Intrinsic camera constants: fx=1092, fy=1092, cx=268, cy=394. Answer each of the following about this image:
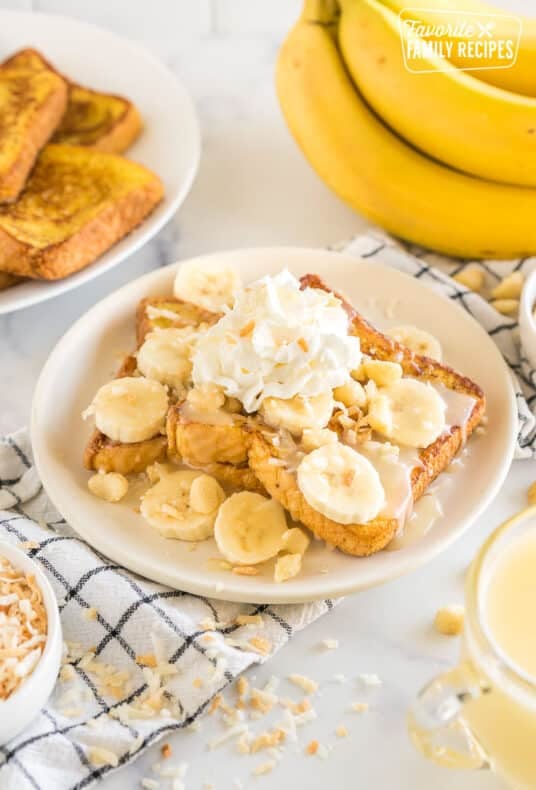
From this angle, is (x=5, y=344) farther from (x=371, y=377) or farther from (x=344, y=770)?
(x=344, y=770)

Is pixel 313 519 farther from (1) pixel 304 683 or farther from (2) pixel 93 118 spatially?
(2) pixel 93 118

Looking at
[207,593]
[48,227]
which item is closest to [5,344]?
[48,227]

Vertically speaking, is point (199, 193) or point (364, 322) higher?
point (364, 322)

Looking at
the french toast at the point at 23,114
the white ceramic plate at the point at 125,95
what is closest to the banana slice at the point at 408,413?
the white ceramic plate at the point at 125,95

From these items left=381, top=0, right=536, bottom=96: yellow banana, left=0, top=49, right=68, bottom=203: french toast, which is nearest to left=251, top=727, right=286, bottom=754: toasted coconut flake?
left=0, top=49, right=68, bottom=203: french toast

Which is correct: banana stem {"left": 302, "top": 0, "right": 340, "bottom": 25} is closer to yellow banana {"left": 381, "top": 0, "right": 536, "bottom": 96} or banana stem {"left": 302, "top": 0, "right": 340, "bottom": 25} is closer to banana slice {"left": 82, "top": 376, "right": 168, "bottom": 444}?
yellow banana {"left": 381, "top": 0, "right": 536, "bottom": 96}

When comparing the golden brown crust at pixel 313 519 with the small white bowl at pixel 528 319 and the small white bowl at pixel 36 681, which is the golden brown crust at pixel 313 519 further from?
the small white bowl at pixel 528 319
